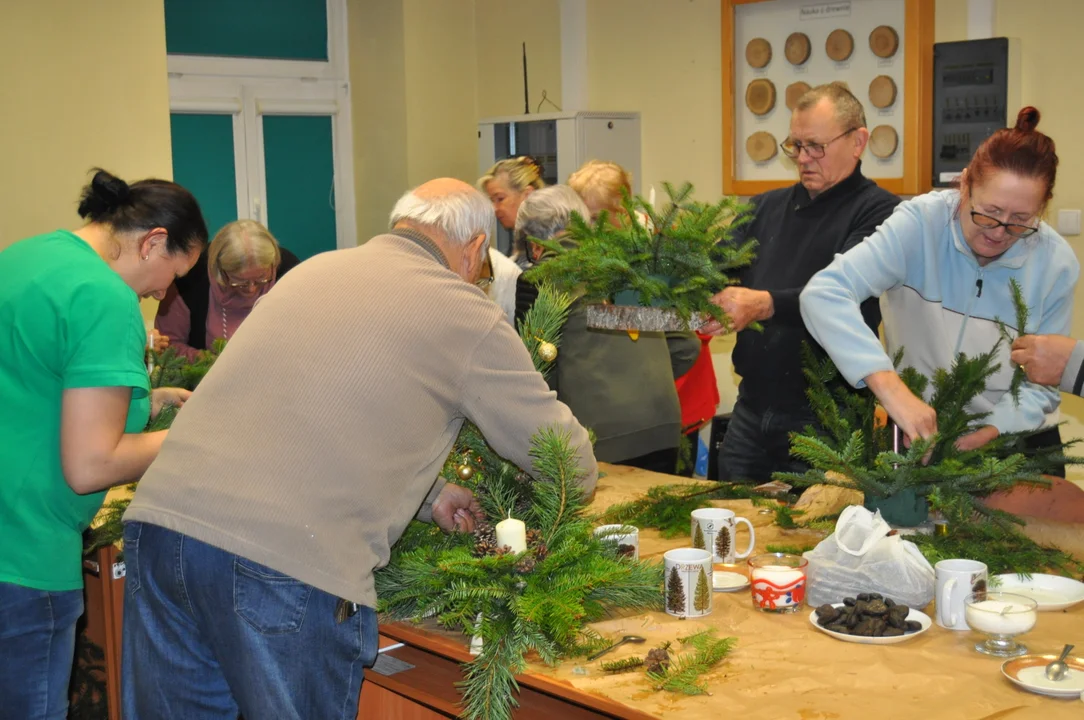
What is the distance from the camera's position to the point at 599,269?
2500 mm

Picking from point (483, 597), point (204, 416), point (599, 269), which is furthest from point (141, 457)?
point (599, 269)

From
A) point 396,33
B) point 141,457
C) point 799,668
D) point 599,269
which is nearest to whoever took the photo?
point 799,668

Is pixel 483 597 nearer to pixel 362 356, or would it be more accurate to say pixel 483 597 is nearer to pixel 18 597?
pixel 362 356

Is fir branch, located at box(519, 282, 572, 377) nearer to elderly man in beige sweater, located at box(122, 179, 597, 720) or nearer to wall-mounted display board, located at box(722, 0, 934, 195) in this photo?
elderly man in beige sweater, located at box(122, 179, 597, 720)

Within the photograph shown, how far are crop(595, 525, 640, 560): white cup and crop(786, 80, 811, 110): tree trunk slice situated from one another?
3583 mm

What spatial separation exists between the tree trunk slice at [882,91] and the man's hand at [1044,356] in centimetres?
285

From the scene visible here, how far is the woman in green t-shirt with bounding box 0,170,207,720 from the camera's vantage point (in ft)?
6.75

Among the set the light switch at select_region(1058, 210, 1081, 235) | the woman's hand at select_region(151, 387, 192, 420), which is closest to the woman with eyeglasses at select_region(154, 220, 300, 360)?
the woman's hand at select_region(151, 387, 192, 420)

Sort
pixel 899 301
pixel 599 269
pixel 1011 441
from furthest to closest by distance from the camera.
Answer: pixel 899 301 < pixel 599 269 < pixel 1011 441

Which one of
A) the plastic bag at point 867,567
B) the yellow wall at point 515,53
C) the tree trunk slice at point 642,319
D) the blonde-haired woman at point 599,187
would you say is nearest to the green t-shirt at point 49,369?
the tree trunk slice at point 642,319

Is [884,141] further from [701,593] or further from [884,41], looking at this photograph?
[701,593]

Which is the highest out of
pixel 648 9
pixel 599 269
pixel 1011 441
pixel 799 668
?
pixel 648 9

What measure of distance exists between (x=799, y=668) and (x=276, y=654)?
2.68ft

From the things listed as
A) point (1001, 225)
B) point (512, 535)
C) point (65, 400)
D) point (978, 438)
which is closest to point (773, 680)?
point (512, 535)
